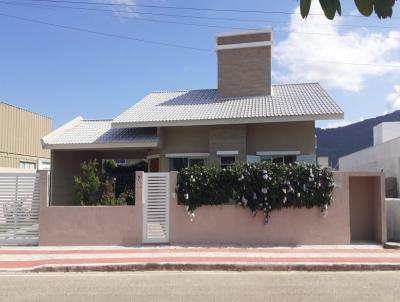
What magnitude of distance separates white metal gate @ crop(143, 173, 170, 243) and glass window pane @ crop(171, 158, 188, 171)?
14.2 feet

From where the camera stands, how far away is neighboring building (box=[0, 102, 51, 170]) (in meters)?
25.8

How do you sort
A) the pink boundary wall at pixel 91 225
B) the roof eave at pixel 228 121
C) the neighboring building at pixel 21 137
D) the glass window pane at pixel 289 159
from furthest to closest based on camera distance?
the neighboring building at pixel 21 137, the glass window pane at pixel 289 159, the roof eave at pixel 228 121, the pink boundary wall at pixel 91 225

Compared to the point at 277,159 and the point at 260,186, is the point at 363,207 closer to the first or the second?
the point at 260,186

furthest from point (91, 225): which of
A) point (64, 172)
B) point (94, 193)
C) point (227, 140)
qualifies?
point (64, 172)

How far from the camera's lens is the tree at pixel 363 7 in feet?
6.36

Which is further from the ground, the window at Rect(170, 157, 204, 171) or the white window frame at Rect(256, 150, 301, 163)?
the white window frame at Rect(256, 150, 301, 163)

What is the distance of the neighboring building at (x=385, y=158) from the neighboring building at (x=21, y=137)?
65.8ft

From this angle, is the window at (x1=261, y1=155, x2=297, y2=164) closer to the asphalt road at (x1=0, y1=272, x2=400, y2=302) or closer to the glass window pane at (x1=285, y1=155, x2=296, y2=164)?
the glass window pane at (x1=285, y1=155, x2=296, y2=164)

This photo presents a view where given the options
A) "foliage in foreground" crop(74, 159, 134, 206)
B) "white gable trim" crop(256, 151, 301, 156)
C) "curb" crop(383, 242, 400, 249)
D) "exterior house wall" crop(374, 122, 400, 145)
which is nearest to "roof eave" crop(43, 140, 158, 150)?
"foliage in foreground" crop(74, 159, 134, 206)

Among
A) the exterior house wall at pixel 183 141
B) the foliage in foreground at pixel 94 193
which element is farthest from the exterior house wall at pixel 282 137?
the foliage in foreground at pixel 94 193

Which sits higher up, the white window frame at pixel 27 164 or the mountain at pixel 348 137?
the mountain at pixel 348 137


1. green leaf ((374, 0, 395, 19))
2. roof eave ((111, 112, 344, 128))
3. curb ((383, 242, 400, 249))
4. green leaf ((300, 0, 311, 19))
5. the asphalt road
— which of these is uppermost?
roof eave ((111, 112, 344, 128))

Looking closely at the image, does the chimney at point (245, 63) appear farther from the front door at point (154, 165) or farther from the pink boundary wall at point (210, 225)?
the pink boundary wall at point (210, 225)

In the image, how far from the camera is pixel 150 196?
42.6ft
